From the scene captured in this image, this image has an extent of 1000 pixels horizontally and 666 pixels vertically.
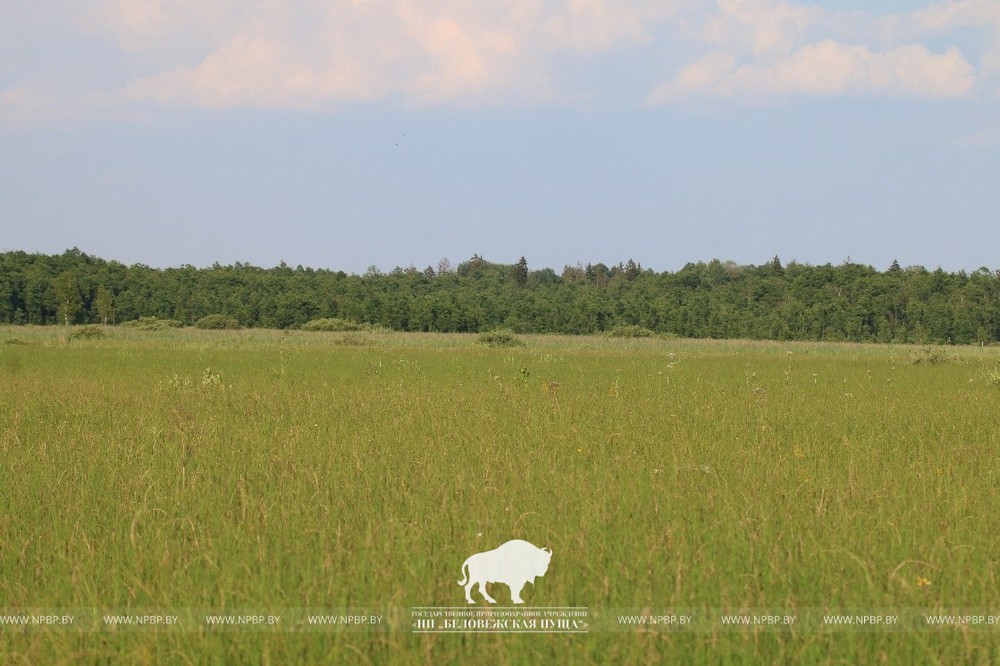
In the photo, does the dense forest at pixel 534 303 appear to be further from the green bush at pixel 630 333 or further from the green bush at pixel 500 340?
the green bush at pixel 500 340

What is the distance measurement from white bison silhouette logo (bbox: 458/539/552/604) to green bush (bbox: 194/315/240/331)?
7081 cm

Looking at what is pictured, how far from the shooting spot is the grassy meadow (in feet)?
11.8

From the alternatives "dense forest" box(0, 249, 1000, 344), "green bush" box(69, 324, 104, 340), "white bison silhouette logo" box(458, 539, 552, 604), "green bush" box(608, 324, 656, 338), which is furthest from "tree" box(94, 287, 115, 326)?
"white bison silhouette logo" box(458, 539, 552, 604)

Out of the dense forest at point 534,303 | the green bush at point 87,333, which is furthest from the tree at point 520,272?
the green bush at point 87,333

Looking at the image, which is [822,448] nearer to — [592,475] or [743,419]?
[743,419]

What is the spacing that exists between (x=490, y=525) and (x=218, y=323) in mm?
72750

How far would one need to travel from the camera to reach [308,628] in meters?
3.65

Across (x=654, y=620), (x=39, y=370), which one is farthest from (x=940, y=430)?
(x=39, y=370)

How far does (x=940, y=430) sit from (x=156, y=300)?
266 feet

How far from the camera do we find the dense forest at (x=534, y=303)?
8044cm

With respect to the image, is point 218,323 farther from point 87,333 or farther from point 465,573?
point 465,573

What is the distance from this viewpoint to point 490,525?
4871 mm

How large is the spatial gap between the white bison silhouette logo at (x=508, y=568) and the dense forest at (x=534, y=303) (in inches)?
3046

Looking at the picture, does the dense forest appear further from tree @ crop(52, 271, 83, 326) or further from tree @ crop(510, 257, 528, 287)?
tree @ crop(510, 257, 528, 287)
